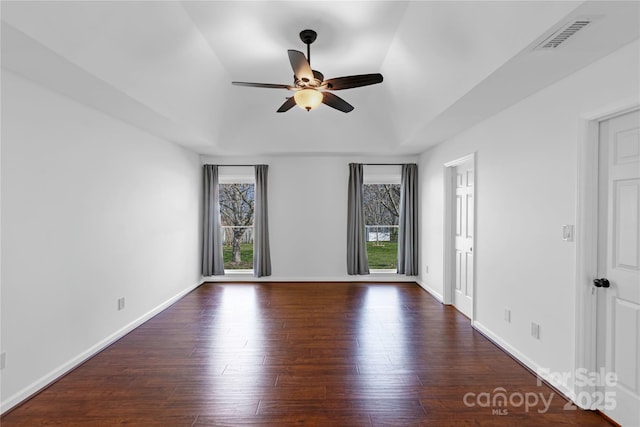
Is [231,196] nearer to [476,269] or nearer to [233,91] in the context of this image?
[233,91]

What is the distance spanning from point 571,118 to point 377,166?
12.5 ft

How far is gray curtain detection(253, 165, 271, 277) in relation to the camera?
231 inches

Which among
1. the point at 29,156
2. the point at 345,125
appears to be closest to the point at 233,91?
the point at 345,125

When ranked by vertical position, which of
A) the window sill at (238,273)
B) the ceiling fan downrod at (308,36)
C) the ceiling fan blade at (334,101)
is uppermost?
the ceiling fan downrod at (308,36)

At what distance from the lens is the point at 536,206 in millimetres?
2730

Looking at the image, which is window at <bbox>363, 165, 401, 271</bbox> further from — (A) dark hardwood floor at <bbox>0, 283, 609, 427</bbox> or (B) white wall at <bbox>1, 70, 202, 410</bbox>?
(B) white wall at <bbox>1, 70, 202, 410</bbox>

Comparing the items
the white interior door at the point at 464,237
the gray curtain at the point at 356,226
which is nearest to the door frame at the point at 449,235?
the white interior door at the point at 464,237

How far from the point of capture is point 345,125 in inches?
209

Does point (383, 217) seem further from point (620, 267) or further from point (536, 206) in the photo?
point (620, 267)

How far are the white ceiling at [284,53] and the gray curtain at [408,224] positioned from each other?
100cm

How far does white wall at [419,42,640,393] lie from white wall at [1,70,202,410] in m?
4.10

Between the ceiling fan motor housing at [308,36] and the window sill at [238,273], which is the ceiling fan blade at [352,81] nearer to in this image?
the ceiling fan motor housing at [308,36]

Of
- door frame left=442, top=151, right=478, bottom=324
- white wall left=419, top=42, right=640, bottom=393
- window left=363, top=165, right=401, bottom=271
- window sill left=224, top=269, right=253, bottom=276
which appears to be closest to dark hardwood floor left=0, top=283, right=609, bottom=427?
white wall left=419, top=42, right=640, bottom=393

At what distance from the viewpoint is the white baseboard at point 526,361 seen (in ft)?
7.84
